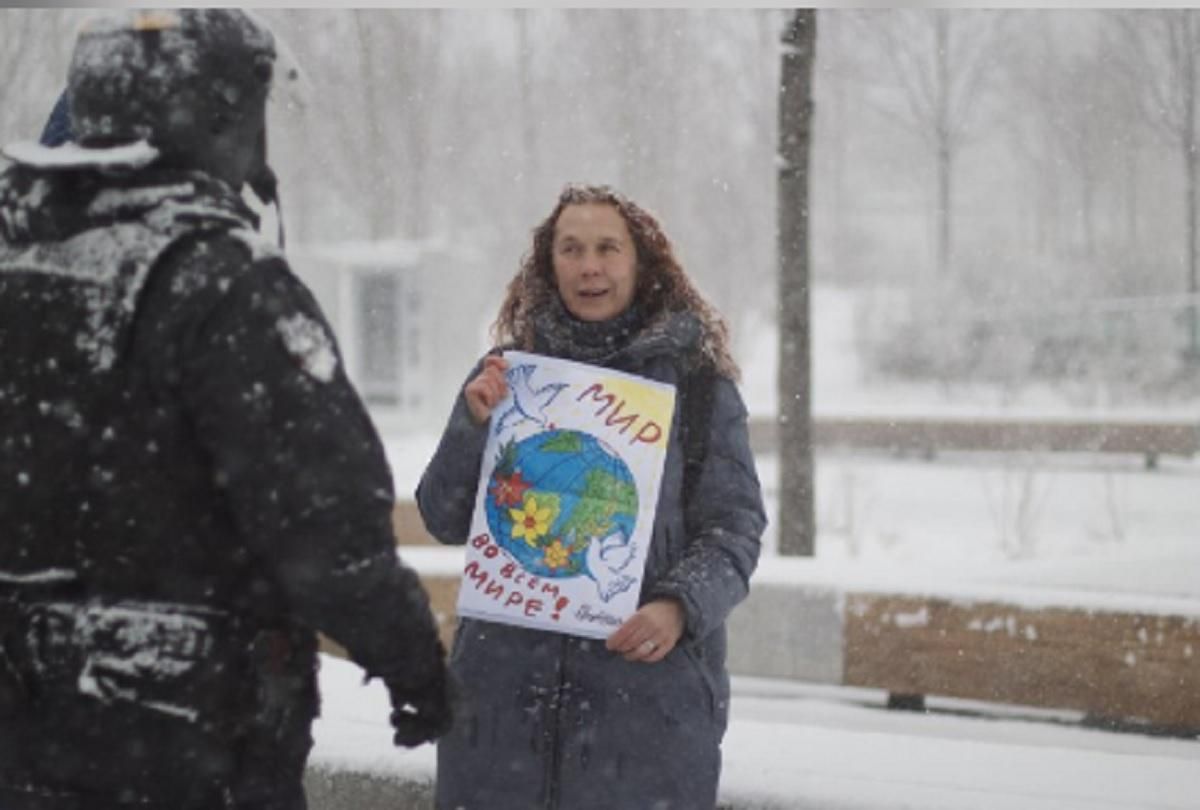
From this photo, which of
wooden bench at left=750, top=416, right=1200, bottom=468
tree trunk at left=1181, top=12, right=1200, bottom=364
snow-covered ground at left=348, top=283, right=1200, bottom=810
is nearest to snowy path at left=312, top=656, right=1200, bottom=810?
snow-covered ground at left=348, top=283, right=1200, bottom=810

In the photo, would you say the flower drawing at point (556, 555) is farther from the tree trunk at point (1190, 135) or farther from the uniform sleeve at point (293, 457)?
the tree trunk at point (1190, 135)

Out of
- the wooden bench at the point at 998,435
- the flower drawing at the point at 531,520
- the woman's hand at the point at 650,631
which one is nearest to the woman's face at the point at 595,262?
the flower drawing at the point at 531,520

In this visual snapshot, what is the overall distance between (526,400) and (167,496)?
90 centimetres

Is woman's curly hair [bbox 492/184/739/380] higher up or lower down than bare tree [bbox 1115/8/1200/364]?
lower down

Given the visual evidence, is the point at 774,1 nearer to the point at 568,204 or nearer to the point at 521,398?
the point at 568,204

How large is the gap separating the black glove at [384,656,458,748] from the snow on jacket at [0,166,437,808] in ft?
0.20

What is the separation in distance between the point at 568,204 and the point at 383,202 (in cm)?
1576

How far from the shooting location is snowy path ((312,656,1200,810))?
3.06 m

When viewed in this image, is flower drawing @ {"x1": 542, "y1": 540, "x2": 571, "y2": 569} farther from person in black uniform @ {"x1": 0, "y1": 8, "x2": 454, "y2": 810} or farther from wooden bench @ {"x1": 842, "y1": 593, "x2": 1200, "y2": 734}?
wooden bench @ {"x1": 842, "y1": 593, "x2": 1200, "y2": 734}

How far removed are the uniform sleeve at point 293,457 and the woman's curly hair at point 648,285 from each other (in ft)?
3.00

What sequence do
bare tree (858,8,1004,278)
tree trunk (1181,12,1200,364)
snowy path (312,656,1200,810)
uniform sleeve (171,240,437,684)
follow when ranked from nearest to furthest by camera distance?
uniform sleeve (171,240,437,684), snowy path (312,656,1200,810), bare tree (858,8,1004,278), tree trunk (1181,12,1200,364)

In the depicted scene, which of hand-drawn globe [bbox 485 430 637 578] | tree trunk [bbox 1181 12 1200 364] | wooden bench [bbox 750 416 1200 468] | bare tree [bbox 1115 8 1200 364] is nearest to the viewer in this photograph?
hand-drawn globe [bbox 485 430 637 578]

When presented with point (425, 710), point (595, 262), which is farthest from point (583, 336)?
point (425, 710)

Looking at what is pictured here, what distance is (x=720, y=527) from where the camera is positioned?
92.4 inches
